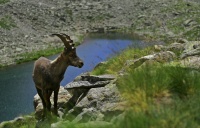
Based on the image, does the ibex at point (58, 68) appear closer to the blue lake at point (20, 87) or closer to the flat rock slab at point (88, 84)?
the flat rock slab at point (88, 84)

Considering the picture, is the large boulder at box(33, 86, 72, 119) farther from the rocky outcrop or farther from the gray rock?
the gray rock

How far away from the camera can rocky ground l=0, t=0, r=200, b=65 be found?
73500mm

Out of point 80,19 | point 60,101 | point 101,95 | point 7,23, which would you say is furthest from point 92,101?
point 80,19

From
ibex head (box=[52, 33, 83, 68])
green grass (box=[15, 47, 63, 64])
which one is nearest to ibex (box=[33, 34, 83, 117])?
ibex head (box=[52, 33, 83, 68])

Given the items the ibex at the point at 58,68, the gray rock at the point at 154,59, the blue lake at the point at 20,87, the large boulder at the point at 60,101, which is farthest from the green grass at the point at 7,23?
the gray rock at the point at 154,59

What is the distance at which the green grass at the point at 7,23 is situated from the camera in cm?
7793

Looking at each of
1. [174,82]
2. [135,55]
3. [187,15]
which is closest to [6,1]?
[187,15]

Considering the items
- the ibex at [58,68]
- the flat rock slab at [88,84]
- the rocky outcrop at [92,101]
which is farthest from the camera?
the flat rock slab at [88,84]

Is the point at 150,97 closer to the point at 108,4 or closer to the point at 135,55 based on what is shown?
the point at 135,55

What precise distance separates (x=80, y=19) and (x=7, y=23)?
25.1 m

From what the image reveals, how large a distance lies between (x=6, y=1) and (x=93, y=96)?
8776 cm

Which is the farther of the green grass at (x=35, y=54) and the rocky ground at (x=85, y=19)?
the rocky ground at (x=85, y=19)

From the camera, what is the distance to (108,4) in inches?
4441

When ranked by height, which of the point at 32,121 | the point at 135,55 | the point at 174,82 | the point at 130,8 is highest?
the point at 174,82
